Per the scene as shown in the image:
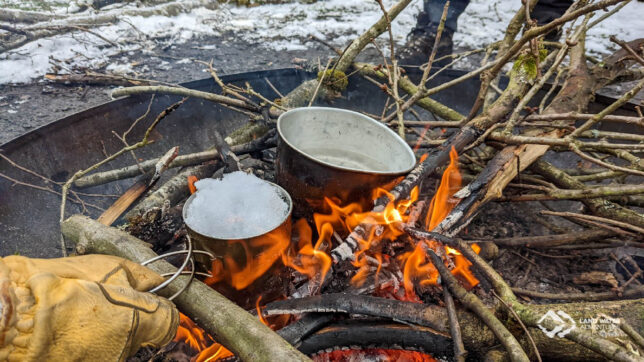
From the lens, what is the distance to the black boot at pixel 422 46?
4957 millimetres

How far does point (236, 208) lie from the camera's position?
64.7 inches

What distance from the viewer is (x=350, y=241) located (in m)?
1.83

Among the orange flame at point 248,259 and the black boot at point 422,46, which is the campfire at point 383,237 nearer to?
the orange flame at point 248,259

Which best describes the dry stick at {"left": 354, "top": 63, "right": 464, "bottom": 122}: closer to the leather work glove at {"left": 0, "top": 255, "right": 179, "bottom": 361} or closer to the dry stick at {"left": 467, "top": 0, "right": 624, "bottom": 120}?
the dry stick at {"left": 467, "top": 0, "right": 624, "bottom": 120}

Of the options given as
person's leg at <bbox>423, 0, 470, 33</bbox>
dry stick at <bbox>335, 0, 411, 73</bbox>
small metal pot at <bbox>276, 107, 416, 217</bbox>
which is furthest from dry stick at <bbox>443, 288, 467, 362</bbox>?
person's leg at <bbox>423, 0, 470, 33</bbox>

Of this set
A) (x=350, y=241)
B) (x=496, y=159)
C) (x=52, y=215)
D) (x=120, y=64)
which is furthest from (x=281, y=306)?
(x=120, y=64)

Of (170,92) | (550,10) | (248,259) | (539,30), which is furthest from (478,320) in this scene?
(550,10)

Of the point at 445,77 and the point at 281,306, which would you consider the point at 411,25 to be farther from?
the point at 281,306

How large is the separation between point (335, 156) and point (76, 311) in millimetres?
1717

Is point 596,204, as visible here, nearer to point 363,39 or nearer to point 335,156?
point 335,156

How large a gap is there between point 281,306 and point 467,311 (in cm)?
81

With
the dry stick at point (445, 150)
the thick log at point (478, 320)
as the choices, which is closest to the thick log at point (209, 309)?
the thick log at point (478, 320)

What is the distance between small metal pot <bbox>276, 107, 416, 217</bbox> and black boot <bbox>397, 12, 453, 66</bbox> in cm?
302

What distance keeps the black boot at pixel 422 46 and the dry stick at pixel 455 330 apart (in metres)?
4.03
